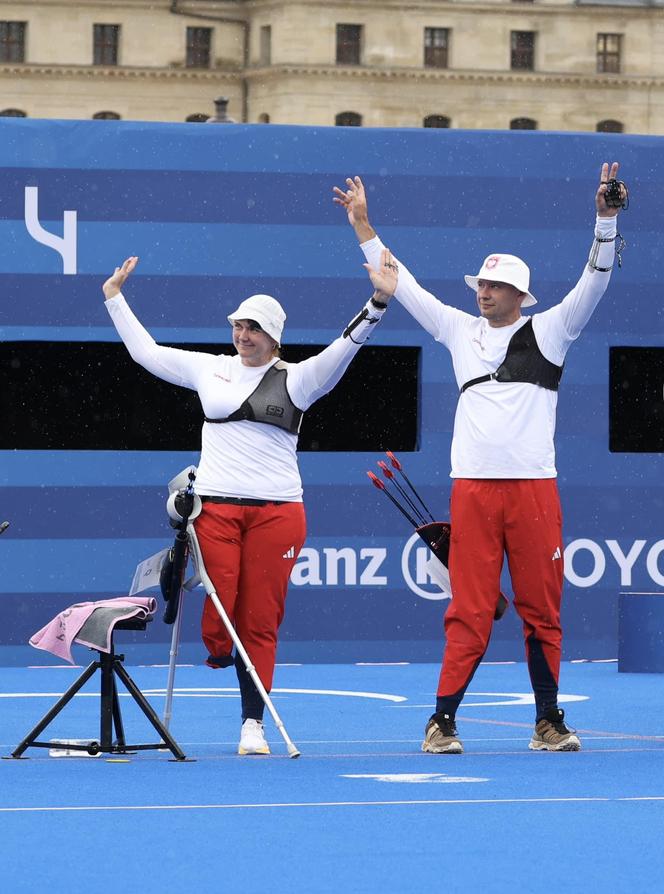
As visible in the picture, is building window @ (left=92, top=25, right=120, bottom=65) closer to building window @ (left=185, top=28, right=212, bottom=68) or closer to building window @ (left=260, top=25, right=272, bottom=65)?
building window @ (left=185, top=28, right=212, bottom=68)

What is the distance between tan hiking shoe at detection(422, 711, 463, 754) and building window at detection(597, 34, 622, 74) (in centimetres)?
7160

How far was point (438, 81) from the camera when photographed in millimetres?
76438

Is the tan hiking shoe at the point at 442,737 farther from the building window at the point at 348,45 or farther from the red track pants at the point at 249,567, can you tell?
the building window at the point at 348,45

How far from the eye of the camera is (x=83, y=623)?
834cm

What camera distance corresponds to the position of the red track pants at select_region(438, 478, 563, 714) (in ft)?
28.3

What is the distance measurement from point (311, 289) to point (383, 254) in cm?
409

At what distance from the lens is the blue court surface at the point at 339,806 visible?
6000 millimetres

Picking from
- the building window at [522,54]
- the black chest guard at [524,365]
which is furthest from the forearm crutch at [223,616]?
the building window at [522,54]

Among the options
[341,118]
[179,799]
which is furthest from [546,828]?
[341,118]

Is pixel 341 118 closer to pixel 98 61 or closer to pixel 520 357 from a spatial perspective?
pixel 98 61

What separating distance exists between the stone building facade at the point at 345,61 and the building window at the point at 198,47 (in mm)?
66

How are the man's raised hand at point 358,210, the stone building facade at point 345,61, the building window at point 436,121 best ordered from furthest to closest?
the building window at point 436,121 < the stone building facade at point 345,61 < the man's raised hand at point 358,210

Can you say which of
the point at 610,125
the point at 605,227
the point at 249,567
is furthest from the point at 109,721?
the point at 610,125

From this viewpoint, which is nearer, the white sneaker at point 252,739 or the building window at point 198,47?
the white sneaker at point 252,739
